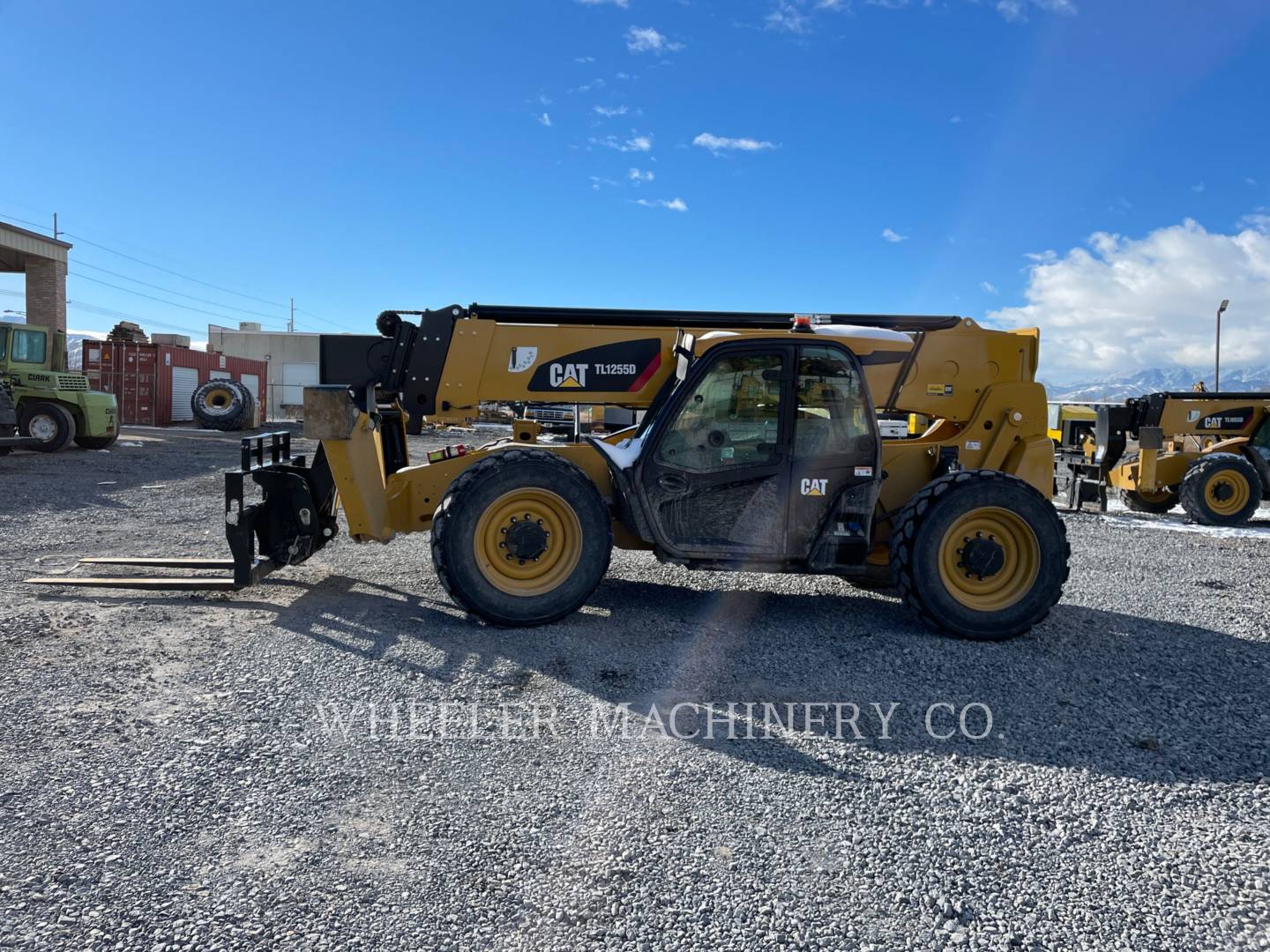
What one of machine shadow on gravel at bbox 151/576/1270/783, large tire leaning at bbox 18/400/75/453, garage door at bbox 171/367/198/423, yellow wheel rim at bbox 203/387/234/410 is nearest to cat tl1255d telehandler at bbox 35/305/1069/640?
machine shadow on gravel at bbox 151/576/1270/783

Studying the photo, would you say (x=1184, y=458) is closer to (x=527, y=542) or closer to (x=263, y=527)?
(x=527, y=542)

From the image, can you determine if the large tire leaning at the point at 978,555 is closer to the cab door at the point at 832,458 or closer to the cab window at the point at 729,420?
the cab door at the point at 832,458

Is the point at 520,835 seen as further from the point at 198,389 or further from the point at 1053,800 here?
the point at 198,389

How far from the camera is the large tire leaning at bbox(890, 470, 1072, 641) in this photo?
539cm

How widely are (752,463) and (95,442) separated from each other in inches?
737

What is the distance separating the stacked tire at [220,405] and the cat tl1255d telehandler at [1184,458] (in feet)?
85.6

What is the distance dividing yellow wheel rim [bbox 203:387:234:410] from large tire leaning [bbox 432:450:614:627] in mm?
27305

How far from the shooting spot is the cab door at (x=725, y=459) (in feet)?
18.1

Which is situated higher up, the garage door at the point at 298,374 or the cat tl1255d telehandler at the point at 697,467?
the garage door at the point at 298,374

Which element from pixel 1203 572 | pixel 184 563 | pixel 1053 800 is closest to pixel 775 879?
pixel 1053 800

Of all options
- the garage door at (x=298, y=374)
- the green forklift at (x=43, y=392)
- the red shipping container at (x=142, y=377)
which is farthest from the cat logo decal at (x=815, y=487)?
the garage door at (x=298, y=374)

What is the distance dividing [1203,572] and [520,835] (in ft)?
26.2

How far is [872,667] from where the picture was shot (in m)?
4.81

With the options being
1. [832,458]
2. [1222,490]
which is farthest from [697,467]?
[1222,490]
